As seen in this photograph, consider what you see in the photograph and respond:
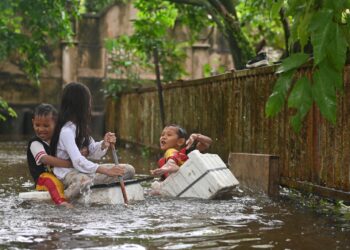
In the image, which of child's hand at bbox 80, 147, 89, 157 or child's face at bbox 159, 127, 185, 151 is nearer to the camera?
child's hand at bbox 80, 147, 89, 157

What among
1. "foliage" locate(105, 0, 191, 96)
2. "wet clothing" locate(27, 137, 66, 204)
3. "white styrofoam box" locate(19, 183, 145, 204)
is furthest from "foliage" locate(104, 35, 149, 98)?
"white styrofoam box" locate(19, 183, 145, 204)

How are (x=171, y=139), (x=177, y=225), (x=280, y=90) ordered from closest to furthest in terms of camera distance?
(x=280, y=90) → (x=177, y=225) → (x=171, y=139)

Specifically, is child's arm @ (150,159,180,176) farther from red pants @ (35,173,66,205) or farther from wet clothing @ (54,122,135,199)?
red pants @ (35,173,66,205)

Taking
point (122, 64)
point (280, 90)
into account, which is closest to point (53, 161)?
point (280, 90)

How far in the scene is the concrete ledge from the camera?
7449 mm

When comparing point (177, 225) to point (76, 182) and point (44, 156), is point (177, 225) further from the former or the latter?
point (44, 156)

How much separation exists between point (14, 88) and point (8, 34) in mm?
7663

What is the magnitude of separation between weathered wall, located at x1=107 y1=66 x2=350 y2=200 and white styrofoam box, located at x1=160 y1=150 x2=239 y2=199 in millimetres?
886

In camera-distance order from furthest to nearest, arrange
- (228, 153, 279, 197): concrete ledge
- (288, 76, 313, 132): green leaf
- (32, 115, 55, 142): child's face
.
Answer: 1. (228, 153, 279, 197): concrete ledge
2. (32, 115, 55, 142): child's face
3. (288, 76, 313, 132): green leaf

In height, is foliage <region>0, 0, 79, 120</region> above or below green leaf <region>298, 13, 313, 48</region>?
above

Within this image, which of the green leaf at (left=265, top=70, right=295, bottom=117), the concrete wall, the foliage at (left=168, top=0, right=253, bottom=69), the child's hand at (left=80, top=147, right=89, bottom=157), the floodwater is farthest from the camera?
the concrete wall

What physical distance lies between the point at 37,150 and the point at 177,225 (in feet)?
6.75

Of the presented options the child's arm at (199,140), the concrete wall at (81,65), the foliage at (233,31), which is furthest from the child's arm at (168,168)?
the concrete wall at (81,65)

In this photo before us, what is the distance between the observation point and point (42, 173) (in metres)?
6.64
